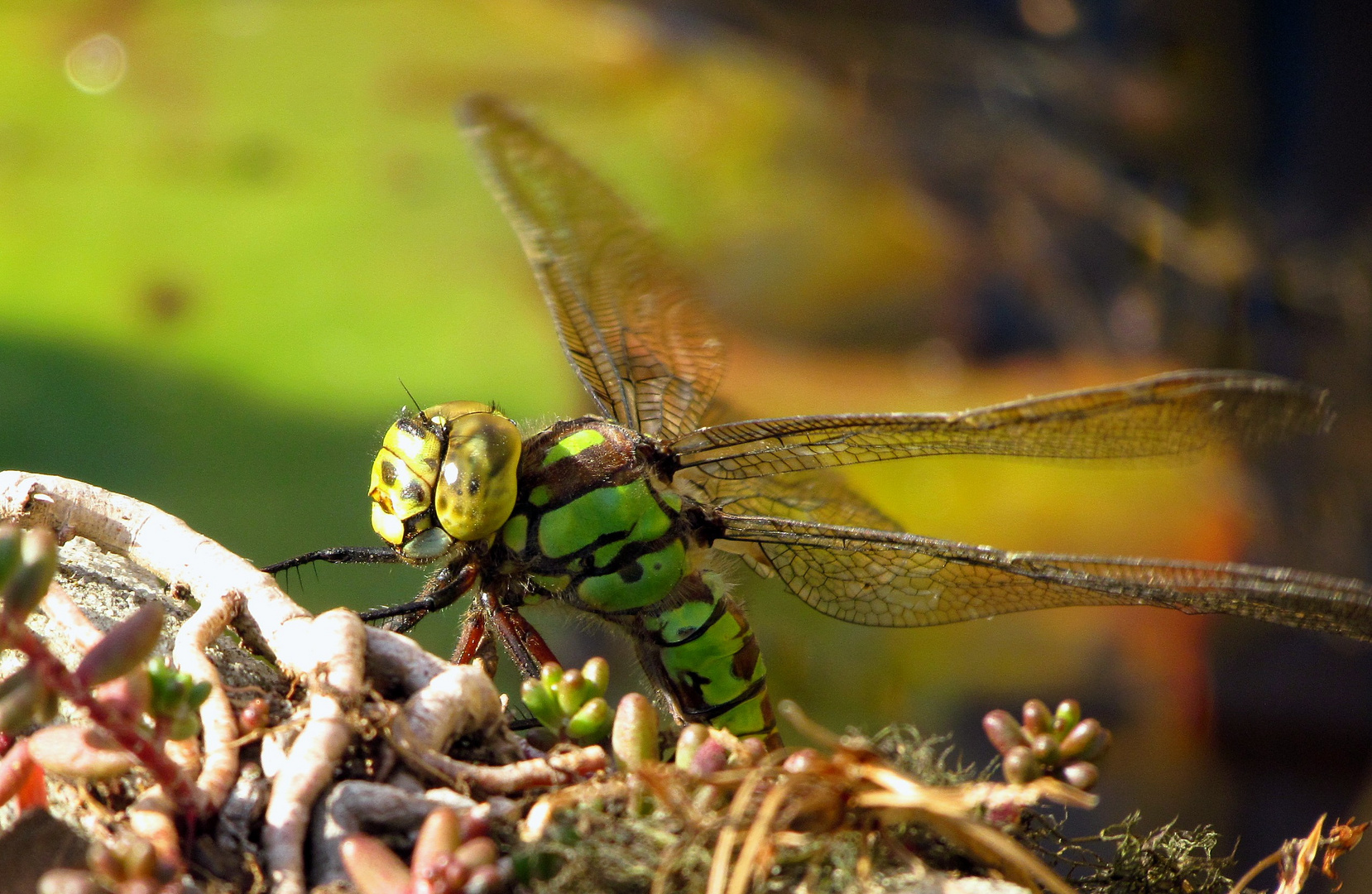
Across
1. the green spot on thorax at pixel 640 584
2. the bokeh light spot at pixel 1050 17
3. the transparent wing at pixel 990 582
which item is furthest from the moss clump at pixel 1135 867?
the bokeh light spot at pixel 1050 17

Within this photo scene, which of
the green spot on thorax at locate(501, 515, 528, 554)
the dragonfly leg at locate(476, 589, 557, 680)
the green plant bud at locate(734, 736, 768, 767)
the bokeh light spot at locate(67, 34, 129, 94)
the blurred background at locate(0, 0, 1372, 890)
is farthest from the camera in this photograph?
the bokeh light spot at locate(67, 34, 129, 94)

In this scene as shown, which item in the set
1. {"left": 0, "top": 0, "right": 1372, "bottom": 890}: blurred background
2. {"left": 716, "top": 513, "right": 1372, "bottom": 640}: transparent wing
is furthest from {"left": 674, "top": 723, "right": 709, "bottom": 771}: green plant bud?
{"left": 0, "top": 0, "right": 1372, "bottom": 890}: blurred background

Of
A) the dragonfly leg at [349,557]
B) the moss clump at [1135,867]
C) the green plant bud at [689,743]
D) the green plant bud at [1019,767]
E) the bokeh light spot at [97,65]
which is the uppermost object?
the bokeh light spot at [97,65]

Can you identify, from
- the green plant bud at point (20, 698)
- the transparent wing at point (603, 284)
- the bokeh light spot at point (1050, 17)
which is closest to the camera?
the green plant bud at point (20, 698)

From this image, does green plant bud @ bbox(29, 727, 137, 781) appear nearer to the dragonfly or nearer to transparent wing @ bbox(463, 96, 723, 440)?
the dragonfly

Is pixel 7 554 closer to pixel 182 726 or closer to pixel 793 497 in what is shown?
pixel 182 726

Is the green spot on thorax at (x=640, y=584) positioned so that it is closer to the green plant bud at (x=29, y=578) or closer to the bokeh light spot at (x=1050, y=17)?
the green plant bud at (x=29, y=578)

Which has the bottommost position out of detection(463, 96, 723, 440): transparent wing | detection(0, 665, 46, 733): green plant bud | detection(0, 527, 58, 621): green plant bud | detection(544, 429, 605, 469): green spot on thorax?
detection(0, 665, 46, 733): green plant bud
